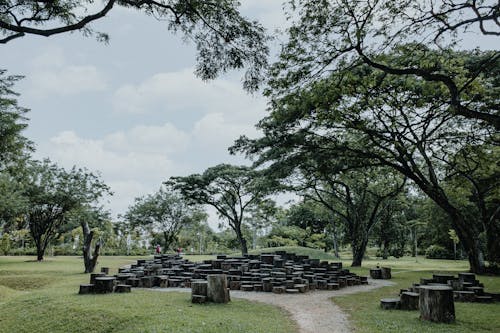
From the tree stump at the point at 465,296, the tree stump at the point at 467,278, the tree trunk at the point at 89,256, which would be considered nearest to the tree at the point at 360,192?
the tree stump at the point at 467,278

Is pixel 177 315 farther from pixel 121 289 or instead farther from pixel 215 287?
pixel 121 289

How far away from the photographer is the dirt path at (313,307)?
7.66 metres

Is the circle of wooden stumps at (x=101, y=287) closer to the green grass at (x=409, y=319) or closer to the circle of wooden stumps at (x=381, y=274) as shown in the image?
the green grass at (x=409, y=319)

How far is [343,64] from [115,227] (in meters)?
38.2

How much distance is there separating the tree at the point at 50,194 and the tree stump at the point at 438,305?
27.5 metres

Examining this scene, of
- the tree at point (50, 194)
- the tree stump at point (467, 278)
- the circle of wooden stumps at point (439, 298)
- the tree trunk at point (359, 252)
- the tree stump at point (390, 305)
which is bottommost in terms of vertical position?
the tree stump at point (390, 305)

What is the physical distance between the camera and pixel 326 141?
54.3 ft

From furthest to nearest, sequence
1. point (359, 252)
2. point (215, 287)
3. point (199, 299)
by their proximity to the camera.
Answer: point (359, 252)
point (215, 287)
point (199, 299)

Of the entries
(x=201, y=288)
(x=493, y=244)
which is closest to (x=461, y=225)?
(x=493, y=244)

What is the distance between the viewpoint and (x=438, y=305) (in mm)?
7547

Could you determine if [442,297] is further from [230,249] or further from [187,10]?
[230,249]

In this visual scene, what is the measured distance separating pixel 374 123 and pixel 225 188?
14.9 metres

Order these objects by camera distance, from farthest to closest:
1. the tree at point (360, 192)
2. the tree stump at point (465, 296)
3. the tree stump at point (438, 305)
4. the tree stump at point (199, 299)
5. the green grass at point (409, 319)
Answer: the tree at point (360, 192) < the tree stump at point (465, 296) < the tree stump at point (199, 299) < the tree stump at point (438, 305) < the green grass at point (409, 319)

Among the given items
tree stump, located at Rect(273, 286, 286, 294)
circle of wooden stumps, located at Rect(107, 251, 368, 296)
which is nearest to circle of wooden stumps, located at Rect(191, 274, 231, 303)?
circle of wooden stumps, located at Rect(107, 251, 368, 296)
